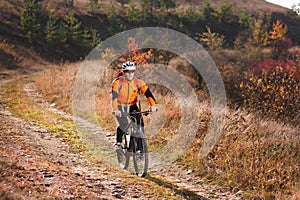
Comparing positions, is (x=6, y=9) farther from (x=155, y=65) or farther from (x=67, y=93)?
(x=67, y=93)

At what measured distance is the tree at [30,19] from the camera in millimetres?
33156

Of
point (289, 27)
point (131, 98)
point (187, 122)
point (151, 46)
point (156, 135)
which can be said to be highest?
point (289, 27)

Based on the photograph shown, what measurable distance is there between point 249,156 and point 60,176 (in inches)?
169

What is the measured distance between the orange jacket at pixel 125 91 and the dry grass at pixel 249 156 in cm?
230

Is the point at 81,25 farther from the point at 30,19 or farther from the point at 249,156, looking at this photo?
the point at 249,156

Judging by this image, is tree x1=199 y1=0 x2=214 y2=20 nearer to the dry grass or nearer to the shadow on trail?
the dry grass

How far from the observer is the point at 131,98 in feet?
20.9

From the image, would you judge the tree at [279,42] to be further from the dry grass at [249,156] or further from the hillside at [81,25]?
the dry grass at [249,156]

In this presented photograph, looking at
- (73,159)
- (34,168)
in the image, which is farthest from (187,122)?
(34,168)

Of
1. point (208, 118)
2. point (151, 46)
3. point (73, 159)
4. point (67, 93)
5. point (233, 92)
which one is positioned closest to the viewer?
point (73, 159)

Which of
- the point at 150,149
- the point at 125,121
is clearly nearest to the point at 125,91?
the point at 125,121

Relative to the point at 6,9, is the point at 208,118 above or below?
below

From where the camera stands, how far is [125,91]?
20.6 feet

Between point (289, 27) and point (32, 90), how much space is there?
6689 centimetres
